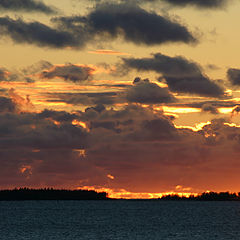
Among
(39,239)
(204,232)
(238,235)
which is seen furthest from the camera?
(204,232)

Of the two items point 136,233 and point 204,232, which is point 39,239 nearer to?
point 136,233

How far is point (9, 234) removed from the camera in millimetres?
186500

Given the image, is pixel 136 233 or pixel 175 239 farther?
pixel 136 233

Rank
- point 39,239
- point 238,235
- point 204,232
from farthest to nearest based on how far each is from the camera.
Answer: point 204,232 < point 238,235 < point 39,239

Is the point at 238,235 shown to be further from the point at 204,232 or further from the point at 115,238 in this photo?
the point at 115,238

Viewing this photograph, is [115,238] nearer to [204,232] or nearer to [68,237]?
[68,237]

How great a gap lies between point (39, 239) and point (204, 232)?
1985 inches

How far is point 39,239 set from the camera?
17200cm

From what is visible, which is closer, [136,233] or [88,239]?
[88,239]

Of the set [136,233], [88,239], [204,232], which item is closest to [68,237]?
[88,239]

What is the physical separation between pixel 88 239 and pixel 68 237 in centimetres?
698

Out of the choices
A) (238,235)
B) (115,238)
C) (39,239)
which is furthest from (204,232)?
(39,239)

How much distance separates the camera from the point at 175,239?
17612 centimetres

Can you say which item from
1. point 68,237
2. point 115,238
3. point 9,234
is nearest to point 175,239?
point 115,238
